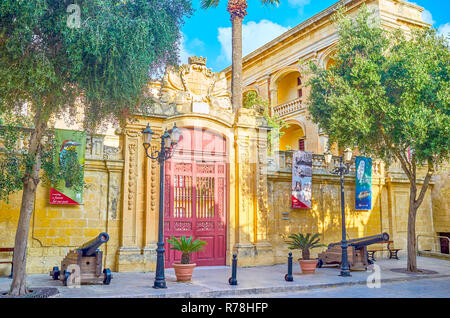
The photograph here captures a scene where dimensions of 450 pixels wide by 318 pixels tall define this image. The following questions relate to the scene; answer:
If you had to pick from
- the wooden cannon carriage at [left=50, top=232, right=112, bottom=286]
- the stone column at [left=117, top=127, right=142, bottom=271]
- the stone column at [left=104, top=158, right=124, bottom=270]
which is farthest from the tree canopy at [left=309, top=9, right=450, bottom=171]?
the wooden cannon carriage at [left=50, top=232, right=112, bottom=286]

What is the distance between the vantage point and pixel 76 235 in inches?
543

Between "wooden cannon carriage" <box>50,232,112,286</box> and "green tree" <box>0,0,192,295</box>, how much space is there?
172 centimetres

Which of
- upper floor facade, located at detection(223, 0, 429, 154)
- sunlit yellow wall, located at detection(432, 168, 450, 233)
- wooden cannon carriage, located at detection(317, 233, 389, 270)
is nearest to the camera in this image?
wooden cannon carriage, located at detection(317, 233, 389, 270)

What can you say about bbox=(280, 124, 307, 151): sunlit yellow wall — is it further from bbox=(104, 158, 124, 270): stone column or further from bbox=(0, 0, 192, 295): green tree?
bbox=(0, 0, 192, 295): green tree

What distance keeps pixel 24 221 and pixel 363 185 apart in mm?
14152

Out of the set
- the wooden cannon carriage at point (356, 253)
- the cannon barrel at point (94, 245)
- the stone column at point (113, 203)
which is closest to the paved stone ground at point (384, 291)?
the wooden cannon carriage at point (356, 253)

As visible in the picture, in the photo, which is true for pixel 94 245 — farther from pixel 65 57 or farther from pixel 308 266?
pixel 308 266

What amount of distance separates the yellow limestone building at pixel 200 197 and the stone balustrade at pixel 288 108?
927 cm

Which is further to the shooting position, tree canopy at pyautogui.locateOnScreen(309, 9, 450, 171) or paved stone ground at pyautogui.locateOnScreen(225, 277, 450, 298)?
tree canopy at pyautogui.locateOnScreen(309, 9, 450, 171)

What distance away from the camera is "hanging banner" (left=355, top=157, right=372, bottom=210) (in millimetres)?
18828
